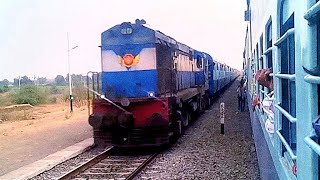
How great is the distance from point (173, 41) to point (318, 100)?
11.6 meters

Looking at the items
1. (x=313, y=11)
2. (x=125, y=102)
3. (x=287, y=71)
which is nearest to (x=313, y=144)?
(x=313, y=11)

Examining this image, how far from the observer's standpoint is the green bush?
45156 mm

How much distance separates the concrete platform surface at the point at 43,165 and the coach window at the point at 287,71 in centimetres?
670

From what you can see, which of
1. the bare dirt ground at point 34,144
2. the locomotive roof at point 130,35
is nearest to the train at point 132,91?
the locomotive roof at point 130,35

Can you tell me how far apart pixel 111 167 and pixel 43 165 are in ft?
5.12

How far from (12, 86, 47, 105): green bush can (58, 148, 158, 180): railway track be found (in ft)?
119

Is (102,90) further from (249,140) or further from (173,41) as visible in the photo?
(249,140)

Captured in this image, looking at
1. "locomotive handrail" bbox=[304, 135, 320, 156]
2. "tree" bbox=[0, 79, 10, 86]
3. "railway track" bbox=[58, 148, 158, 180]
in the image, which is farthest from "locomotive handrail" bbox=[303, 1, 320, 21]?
"tree" bbox=[0, 79, 10, 86]

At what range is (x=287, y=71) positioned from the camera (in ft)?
8.88

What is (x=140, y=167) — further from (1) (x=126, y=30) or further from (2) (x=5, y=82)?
(2) (x=5, y=82)

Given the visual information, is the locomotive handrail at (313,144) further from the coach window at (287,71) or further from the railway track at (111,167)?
the railway track at (111,167)

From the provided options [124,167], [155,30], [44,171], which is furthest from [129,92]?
[44,171]

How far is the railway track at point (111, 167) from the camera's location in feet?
27.5

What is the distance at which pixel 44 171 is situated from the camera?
896cm
